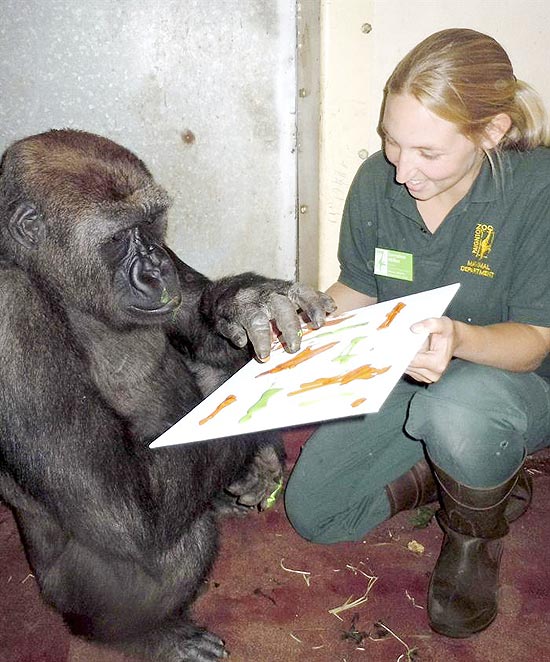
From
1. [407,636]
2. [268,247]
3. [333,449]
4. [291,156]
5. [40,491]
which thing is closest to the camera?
[40,491]

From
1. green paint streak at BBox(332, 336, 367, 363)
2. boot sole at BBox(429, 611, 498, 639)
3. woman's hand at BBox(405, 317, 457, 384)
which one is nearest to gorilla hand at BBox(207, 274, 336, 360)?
green paint streak at BBox(332, 336, 367, 363)

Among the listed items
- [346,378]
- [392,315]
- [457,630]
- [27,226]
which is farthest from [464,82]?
[457,630]

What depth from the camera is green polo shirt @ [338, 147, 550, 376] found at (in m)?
2.11

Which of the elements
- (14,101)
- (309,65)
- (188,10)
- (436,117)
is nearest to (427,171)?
(436,117)

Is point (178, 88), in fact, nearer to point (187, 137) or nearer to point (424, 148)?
point (187, 137)

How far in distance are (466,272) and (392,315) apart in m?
0.55

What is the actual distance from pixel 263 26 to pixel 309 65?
9.1 inches

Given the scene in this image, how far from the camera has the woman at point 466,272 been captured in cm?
198

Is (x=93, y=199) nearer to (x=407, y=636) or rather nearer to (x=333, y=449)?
(x=333, y=449)

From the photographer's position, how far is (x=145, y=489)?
1.90 metres

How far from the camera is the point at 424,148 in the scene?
203cm

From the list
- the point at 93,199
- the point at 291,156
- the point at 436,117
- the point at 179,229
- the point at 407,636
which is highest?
the point at 436,117

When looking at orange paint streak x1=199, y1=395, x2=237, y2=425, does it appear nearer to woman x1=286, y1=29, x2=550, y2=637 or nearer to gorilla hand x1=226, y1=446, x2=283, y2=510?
woman x1=286, y1=29, x2=550, y2=637

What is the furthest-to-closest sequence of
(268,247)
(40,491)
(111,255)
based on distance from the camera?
1. (268,247)
2. (111,255)
3. (40,491)
